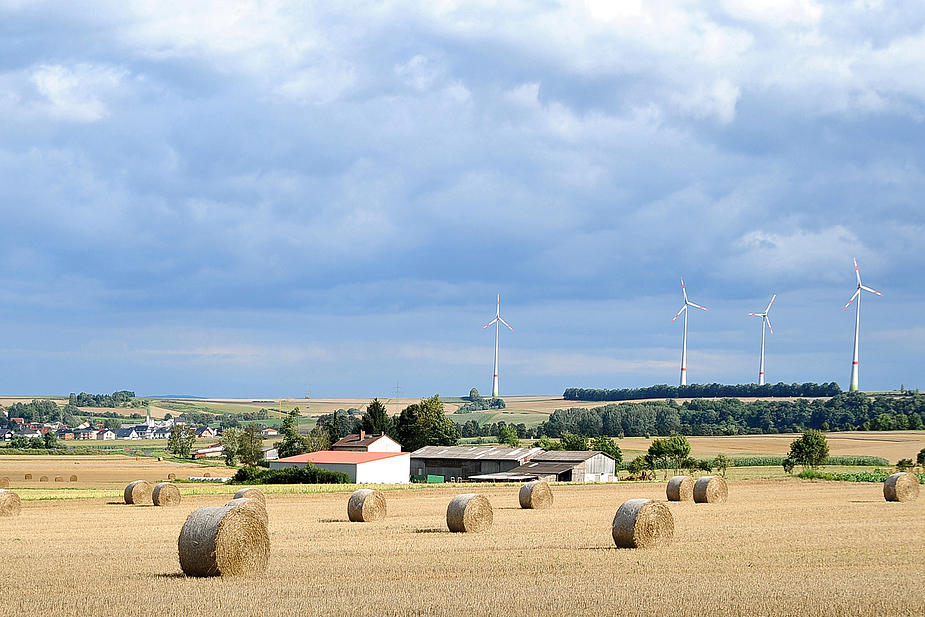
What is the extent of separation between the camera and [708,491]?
139ft

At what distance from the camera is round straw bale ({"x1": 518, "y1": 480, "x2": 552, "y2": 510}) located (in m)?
40.6

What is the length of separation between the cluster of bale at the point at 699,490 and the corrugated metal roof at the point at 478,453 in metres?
37.7

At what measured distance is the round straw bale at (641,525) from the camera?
2195 cm

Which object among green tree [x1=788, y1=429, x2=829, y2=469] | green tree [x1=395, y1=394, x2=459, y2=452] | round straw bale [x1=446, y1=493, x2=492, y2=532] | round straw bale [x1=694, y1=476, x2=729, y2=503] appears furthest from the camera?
green tree [x1=395, y1=394, x2=459, y2=452]

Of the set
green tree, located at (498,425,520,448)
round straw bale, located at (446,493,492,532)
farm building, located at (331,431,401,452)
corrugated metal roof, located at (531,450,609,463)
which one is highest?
round straw bale, located at (446,493,492,532)

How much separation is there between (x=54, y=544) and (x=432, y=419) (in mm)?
82979

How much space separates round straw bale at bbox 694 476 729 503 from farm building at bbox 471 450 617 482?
33655mm

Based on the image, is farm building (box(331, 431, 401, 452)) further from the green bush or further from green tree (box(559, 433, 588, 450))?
the green bush

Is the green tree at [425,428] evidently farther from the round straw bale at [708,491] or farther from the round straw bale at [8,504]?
the round straw bale at [8,504]

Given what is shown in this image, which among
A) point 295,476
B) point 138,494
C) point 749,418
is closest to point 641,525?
point 138,494

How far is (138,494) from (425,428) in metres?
63.2

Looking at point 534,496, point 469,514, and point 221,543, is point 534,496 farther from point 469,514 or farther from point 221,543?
point 221,543

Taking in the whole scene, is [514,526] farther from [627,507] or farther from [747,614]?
[747,614]

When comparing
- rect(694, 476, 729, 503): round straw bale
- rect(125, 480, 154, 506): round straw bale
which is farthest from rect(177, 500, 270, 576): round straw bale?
rect(694, 476, 729, 503): round straw bale
